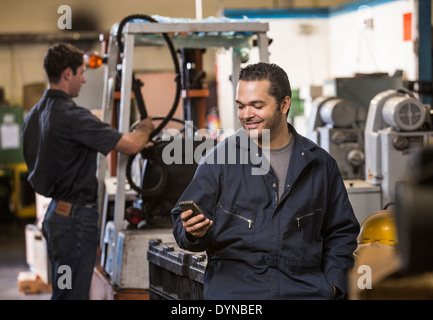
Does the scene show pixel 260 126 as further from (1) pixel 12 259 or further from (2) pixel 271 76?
(1) pixel 12 259

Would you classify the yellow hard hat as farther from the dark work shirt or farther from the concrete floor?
the concrete floor

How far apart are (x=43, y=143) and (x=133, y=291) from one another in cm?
115

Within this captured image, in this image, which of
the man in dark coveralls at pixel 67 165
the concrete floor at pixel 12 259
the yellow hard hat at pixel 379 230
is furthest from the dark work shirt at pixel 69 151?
the concrete floor at pixel 12 259

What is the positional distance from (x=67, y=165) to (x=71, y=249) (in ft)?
1.64

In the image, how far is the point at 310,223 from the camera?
255cm

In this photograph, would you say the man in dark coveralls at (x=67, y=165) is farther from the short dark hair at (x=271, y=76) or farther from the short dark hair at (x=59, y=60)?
the short dark hair at (x=271, y=76)

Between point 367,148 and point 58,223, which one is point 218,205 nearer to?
point 58,223

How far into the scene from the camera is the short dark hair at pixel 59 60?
4258mm

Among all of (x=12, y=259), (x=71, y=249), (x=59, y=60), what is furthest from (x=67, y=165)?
(x=12, y=259)

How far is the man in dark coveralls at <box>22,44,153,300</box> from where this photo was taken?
161 inches

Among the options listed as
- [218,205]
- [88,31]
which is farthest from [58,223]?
[88,31]

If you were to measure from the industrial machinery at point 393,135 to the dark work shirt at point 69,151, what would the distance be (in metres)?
2.27

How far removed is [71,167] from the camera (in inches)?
165
